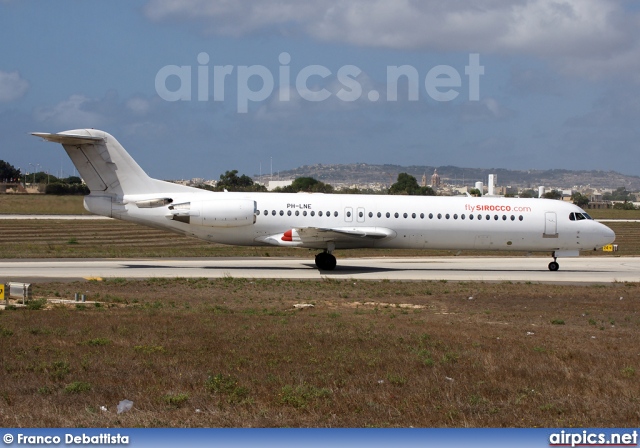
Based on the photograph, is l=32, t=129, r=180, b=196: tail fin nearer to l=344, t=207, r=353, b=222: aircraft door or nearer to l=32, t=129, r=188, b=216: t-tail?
l=32, t=129, r=188, b=216: t-tail

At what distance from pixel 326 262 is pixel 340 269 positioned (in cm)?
96

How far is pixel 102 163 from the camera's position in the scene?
31469 mm

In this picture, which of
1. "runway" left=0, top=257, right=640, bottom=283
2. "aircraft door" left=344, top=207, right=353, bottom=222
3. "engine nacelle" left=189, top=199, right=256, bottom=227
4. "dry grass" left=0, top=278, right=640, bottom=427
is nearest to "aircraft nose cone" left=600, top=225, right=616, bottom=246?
"runway" left=0, top=257, right=640, bottom=283

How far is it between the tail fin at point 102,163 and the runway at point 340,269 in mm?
3326

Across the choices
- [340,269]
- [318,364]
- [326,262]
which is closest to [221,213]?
[326,262]

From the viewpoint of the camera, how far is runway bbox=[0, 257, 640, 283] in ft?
97.7

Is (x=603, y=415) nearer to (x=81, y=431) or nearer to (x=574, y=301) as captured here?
(x=81, y=431)

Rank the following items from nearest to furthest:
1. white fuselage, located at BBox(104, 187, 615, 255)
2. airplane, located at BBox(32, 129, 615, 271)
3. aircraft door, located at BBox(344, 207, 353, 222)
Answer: airplane, located at BBox(32, 129, 615, 271), white fuselage, located at BBox(104, 187, 615, 255), aircraft door, located at BBox(344, 207, 353, 222)

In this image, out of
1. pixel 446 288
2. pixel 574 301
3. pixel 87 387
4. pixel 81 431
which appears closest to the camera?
pixel 81 431

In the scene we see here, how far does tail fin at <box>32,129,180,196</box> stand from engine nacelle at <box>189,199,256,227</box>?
269 cm

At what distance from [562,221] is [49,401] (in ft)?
92.8

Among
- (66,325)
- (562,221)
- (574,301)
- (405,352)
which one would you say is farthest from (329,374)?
(562,221)

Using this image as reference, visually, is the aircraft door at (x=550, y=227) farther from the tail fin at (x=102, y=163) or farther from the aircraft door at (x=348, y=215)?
the tail fin at (x=102, y=163)

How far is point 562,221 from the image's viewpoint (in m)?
34.6
